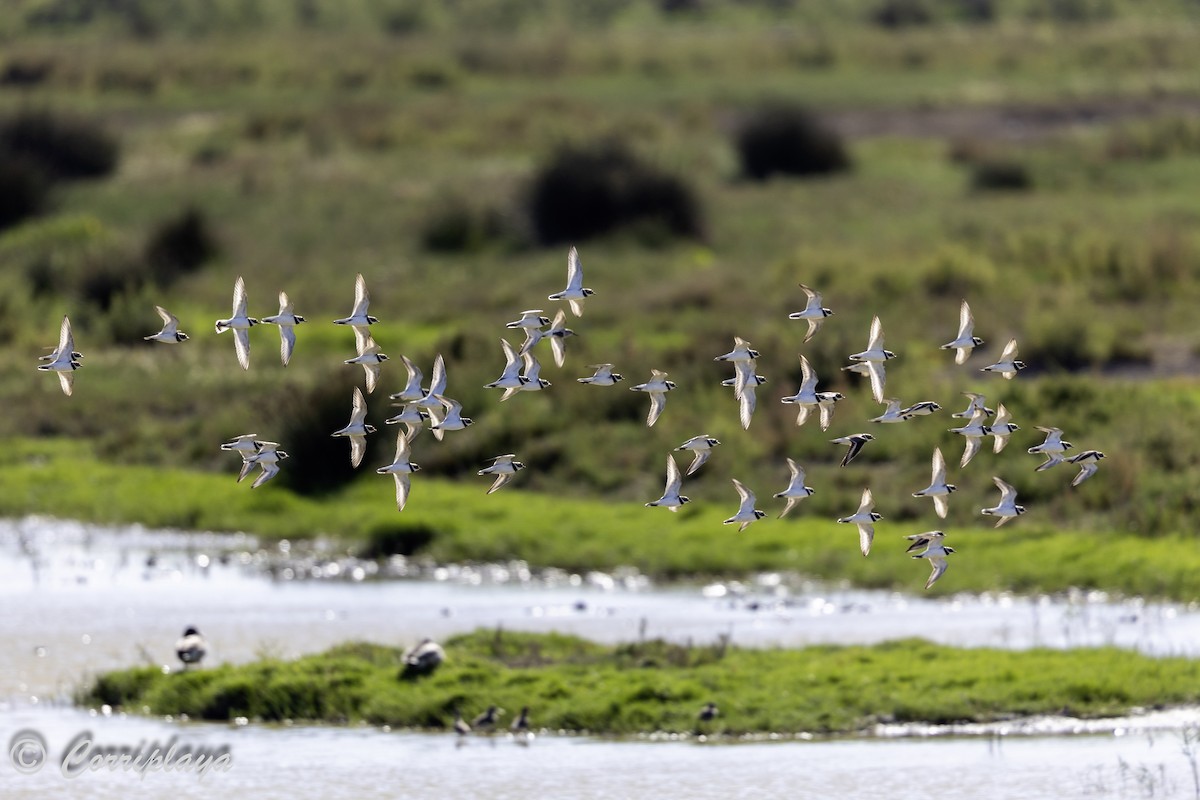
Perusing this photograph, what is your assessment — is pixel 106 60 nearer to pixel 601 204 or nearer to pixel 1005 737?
pixel 601 204

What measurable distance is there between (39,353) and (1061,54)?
208 feet

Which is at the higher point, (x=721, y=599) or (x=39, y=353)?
(x=39, y=353)

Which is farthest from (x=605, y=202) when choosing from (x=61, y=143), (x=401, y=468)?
(x=401, y=468)

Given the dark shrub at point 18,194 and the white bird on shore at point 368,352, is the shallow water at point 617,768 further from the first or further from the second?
the dark shrub at point 18,194

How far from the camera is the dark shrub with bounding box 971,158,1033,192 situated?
5869cm

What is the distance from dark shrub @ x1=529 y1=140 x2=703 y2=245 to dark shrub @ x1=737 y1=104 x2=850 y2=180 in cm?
1025

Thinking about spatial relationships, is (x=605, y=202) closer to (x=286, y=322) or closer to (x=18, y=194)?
(x=18, y=194)

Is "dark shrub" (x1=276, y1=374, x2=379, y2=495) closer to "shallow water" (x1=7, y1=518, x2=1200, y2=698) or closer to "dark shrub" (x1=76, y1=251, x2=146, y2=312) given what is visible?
"shallow water" (x1=7, y1=518, x2=1200, y2=698)

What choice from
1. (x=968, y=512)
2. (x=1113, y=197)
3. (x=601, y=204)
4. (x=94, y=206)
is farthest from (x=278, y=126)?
(x=968, y=512)

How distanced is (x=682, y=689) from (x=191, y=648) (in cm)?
490

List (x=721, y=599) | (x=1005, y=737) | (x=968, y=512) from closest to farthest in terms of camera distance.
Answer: (x=1005, y=737) → (x=721, y=599) → (x=968, y=512)

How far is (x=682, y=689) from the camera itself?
71.9ft

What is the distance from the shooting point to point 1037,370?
37156mm

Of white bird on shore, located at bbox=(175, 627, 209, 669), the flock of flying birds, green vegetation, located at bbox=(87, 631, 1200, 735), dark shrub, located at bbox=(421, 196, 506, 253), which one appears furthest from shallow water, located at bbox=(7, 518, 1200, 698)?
dark shrub, located at bbox=(421, 196, 506, 253)
